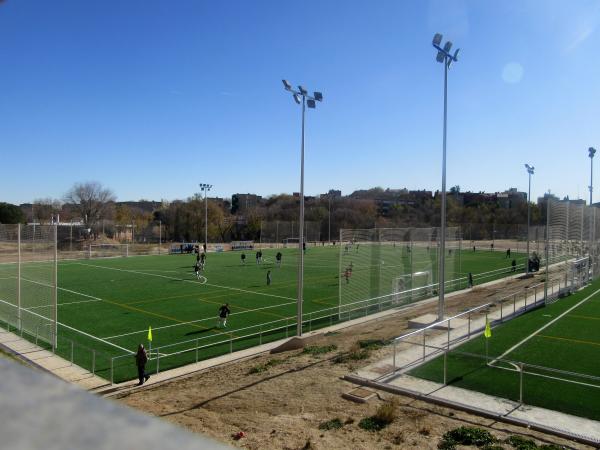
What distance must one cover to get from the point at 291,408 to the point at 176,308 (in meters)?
17.6

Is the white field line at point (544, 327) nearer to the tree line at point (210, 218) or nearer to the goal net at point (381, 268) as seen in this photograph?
the goal net at point (381, 268)

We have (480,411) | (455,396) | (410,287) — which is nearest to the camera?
(480,411)

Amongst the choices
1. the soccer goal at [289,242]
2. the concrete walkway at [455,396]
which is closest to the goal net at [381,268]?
the concrete walkway at [455,396]

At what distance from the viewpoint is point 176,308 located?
28.6m

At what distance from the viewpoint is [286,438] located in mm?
10164

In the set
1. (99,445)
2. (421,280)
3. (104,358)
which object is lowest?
(104,358)

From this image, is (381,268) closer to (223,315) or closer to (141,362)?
(223,315)

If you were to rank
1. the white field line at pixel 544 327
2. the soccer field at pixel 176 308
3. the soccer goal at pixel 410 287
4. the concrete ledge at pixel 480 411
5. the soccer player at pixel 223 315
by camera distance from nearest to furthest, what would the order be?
1. the concrete ledge at pixel 480 411
2. the white field line at pixel 544 327
3. the soccer field at pixel 176 308
4. the soccer player at pixel 223 315
5. the soccer goal at pixel 410 287

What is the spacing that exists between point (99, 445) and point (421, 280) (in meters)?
29.7

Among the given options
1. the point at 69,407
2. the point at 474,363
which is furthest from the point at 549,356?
the point at 69,407

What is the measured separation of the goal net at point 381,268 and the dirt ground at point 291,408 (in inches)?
265

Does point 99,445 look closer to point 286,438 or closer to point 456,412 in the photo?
point 286,438

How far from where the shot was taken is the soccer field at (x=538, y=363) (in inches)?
484

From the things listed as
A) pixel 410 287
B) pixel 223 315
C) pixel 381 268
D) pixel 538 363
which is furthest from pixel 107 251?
pixel 538 363
